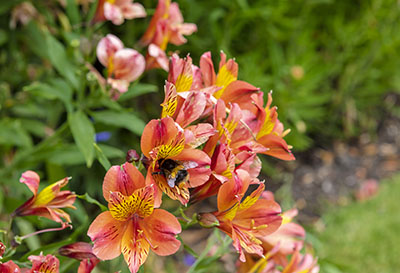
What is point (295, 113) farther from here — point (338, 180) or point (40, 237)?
point (40, 237)

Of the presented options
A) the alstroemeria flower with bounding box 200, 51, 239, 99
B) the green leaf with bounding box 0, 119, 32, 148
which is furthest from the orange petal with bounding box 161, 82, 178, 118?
the green leaf with bounding box 0, 119, 32, 148

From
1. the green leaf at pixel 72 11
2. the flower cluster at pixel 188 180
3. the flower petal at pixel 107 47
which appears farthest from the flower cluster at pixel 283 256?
the green leaf at pixel 72 11

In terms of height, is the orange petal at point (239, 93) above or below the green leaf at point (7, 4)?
above

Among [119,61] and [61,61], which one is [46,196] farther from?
[61,61]

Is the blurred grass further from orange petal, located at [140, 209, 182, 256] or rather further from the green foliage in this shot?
orange petal, located at [140, 209, 182, 256]

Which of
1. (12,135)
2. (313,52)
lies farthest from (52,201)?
(313,52)

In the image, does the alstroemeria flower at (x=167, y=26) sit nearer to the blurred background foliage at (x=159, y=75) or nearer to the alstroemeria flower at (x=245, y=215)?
the blurred background foliage at (x=159, y=75)

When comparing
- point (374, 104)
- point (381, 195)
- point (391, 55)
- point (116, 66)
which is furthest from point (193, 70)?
point (374, 104)
